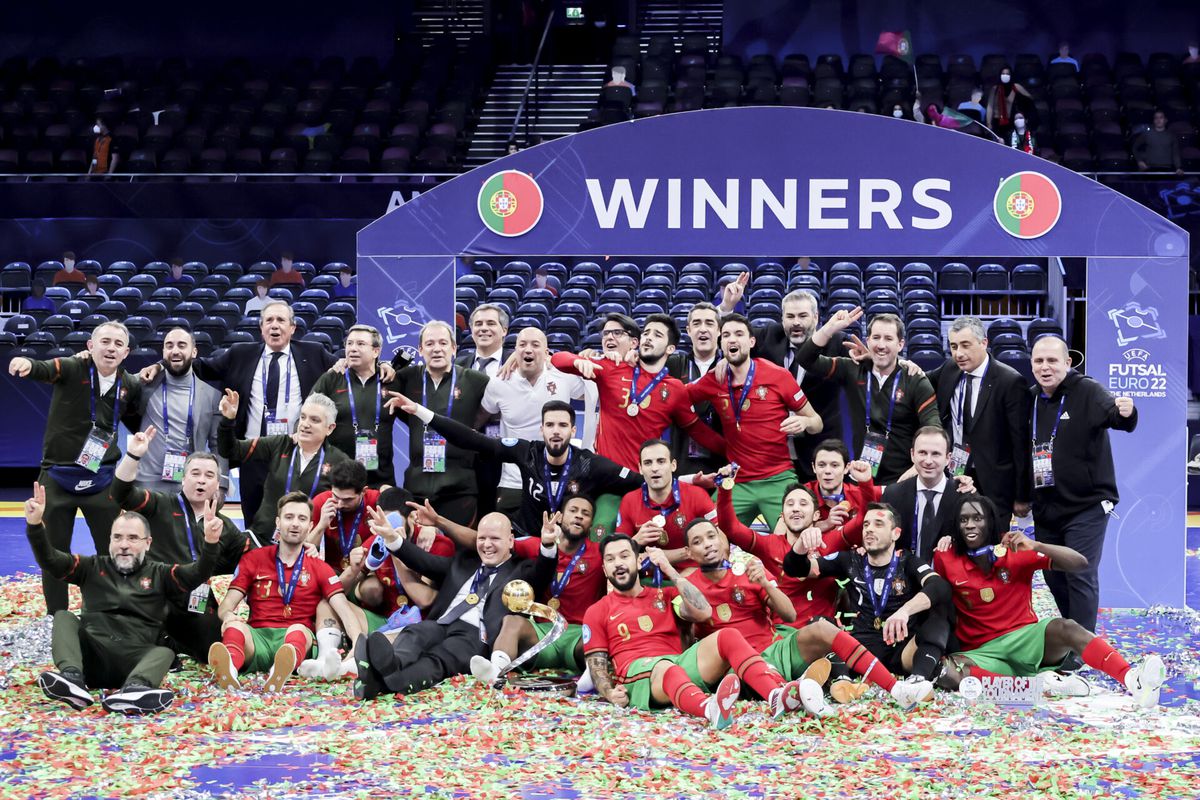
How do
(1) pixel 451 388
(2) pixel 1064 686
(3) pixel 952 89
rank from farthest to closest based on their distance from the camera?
(3) pixel 952 89
(1) pixel 451 388
(2) pixel 1064 686

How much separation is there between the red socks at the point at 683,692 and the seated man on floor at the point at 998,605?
140 centimetres

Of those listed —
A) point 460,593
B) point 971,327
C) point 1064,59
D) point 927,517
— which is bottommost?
point 460,593

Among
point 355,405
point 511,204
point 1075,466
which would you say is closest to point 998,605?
point 1075,466

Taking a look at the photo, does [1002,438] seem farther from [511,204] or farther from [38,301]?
[38,301]

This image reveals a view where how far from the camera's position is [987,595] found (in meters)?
7.29

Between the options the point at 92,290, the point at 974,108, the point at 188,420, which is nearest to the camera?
the point at 188,420

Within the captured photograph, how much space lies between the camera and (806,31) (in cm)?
2331

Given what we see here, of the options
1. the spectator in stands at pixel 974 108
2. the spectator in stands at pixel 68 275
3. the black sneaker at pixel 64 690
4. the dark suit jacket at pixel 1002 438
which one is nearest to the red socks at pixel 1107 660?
the dark suit jacket at pixel 1002 438

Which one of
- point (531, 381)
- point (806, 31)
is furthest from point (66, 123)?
point (531, 381)

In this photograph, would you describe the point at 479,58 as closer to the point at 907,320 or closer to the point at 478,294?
the point at 478,294

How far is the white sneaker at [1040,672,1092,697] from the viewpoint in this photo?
23.0 feet

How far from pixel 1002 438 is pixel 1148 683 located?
1846mm

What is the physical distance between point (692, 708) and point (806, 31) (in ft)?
61.2

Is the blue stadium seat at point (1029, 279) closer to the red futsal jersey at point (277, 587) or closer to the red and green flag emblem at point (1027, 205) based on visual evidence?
the red and green flag emblem at point (1027, 205)
